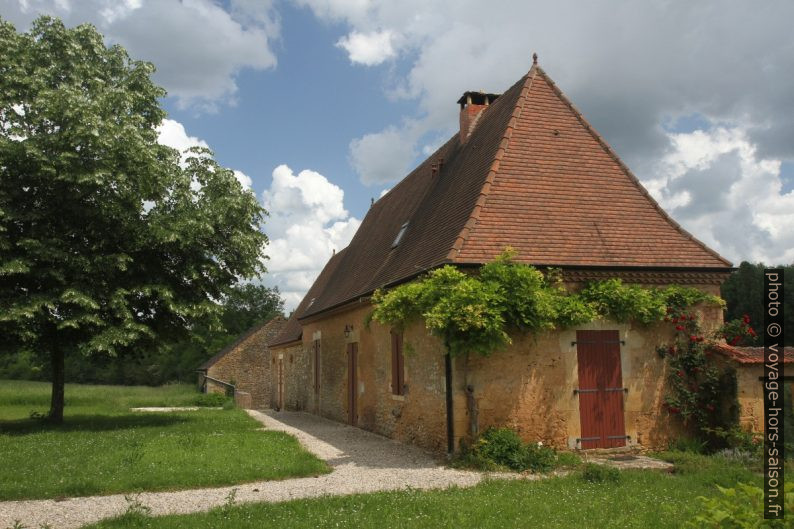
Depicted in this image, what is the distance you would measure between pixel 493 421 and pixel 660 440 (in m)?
3.09

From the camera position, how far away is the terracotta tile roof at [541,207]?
11000 millimetres

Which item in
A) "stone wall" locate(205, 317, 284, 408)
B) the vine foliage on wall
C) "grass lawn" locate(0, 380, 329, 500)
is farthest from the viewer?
"stone wall" locate(205, 317, 284, 408)

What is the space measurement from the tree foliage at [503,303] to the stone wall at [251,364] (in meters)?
26.5

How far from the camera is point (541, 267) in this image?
35.2ft

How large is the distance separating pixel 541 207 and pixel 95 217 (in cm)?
971

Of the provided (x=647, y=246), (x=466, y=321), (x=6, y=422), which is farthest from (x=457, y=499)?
(x=6, y=422)

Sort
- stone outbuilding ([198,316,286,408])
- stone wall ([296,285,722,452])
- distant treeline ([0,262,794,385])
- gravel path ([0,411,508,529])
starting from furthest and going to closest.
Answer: distant treeline ([0,262,794,385]) → stone outbuilding ([198,316,286,408]) → stone wall ([296,285,722,452]) → gravel path ([0,411,508,529])

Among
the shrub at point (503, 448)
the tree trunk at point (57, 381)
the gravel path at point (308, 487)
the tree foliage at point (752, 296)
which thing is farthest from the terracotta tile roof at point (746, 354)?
the tree foliage at point (752, 296)

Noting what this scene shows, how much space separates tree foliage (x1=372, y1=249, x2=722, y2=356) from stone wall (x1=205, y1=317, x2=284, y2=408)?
26502mm

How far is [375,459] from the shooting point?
34.7 feet

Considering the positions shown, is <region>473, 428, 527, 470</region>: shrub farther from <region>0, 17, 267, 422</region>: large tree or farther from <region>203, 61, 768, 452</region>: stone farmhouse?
<region>0, 17, 267, 422</region>: large tree

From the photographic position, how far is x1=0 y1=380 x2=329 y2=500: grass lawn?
26.4 feet

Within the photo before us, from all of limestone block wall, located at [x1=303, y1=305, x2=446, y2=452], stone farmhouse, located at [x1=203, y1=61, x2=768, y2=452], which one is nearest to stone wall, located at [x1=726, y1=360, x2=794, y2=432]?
stone farmhouse, located at [x1=203, y1=61, x2=768, y2=452]

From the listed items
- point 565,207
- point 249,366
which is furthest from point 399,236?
point 249,366
